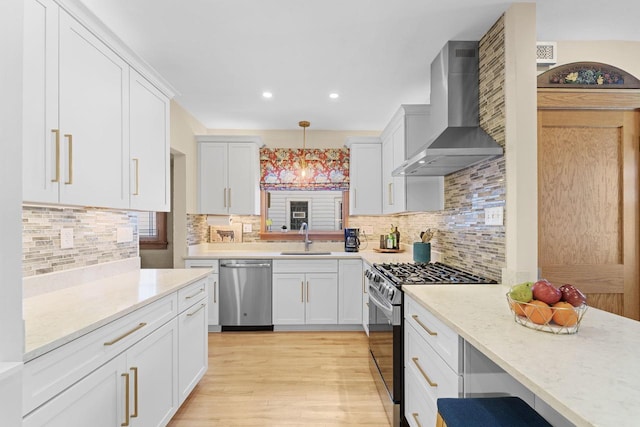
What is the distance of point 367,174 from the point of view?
4.05 meters

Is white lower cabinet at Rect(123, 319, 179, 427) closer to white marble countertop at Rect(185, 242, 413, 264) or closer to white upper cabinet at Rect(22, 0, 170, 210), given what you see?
white upper cabinet at Rect(22, 0, 170, 210)

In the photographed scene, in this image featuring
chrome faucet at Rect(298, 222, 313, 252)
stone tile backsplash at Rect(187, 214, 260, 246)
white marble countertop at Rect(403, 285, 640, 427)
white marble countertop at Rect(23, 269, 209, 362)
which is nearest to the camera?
white marble countertop at Rect(403, 285, 640, 427)

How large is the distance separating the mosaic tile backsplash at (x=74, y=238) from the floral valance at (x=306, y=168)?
2085 millimetres

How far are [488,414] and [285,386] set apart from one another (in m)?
1.79

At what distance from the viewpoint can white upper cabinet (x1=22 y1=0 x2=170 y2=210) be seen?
1306mm

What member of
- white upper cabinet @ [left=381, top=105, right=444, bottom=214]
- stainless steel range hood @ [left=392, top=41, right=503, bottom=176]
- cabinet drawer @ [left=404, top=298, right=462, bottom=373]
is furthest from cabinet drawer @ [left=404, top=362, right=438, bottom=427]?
white upper cabinet @ [left=381, top=105, right=444, bottom=214]

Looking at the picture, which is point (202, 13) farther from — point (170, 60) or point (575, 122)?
point (575, 122)

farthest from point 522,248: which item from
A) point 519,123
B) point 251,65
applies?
point 251,65

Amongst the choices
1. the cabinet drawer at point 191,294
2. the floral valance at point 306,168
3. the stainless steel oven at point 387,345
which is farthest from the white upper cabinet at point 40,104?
the floral valance at point 306,168

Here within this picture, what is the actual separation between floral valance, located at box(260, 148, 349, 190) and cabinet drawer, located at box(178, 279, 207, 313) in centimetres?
213

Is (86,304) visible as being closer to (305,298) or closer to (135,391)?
(135,391)

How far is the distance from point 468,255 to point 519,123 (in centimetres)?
101

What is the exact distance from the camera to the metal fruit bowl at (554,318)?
113 centimetres

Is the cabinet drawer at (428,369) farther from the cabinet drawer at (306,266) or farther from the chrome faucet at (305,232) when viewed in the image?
the chrome faucet at (305,232)
